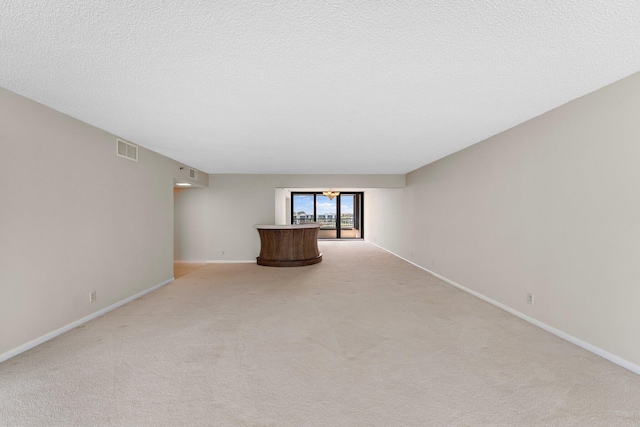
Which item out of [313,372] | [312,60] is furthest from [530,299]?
[312,60]

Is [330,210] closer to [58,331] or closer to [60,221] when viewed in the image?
[60,221]

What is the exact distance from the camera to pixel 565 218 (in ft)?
8.72

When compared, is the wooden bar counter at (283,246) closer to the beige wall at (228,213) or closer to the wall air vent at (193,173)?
the beige wall at (228,213)

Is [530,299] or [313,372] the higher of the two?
[530,299]

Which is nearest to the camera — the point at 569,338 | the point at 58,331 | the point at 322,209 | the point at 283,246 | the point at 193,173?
the point at 569,338

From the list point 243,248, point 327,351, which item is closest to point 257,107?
point 327,351

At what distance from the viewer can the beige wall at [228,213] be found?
6922 millimetres

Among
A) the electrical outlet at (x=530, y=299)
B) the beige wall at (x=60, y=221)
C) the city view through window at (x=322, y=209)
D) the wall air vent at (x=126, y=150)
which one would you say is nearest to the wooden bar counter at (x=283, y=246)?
the beige wall at (x=60, y=221)

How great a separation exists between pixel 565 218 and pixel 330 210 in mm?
11069

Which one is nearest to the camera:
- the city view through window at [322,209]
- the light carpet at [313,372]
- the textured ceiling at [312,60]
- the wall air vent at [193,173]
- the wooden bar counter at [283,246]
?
the textured ceiling at [312,60]

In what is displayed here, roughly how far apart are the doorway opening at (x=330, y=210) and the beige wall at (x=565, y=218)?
880cm

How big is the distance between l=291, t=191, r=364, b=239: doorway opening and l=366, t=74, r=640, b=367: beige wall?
880 centimetres

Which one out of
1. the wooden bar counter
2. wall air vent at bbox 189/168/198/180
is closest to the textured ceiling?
wall air vent at bbox 189/168/198/180

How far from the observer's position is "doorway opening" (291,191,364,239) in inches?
520
